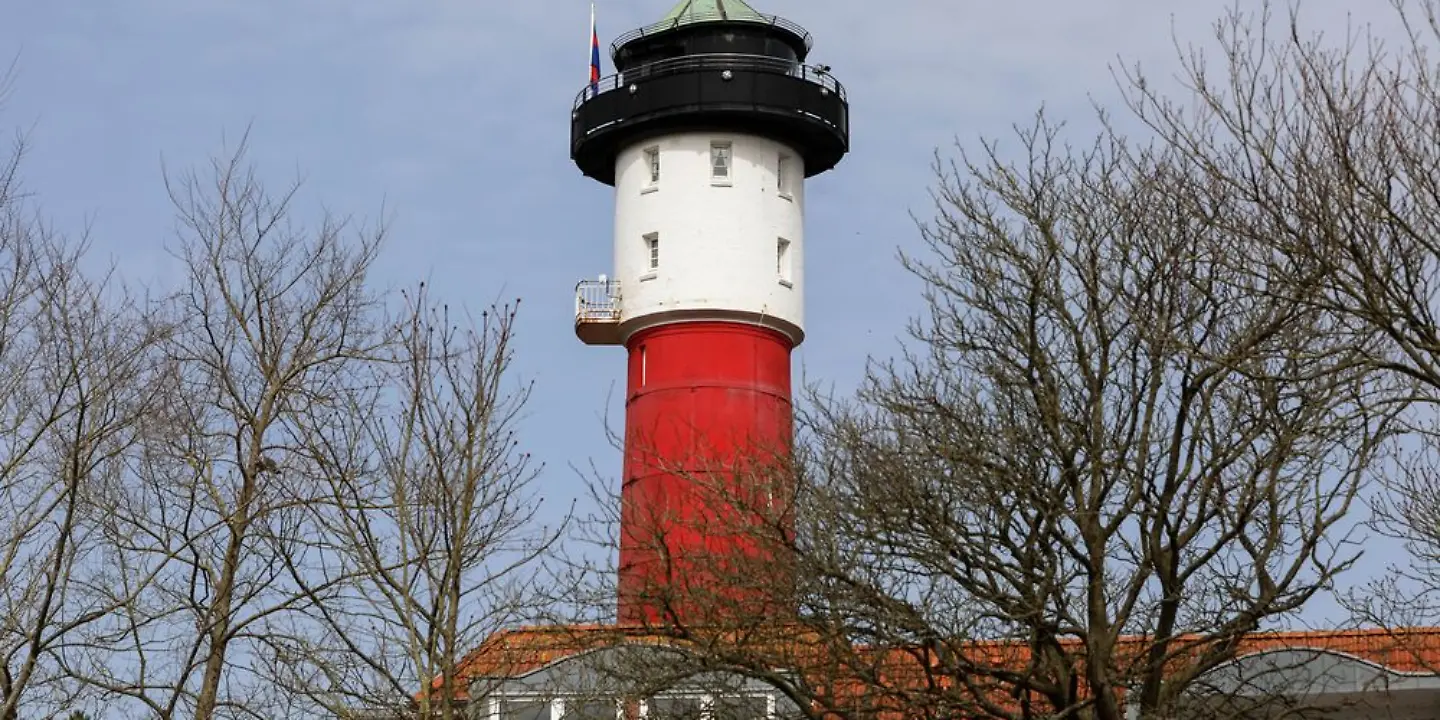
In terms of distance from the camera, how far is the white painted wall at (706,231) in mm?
33906

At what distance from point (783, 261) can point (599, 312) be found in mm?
3302

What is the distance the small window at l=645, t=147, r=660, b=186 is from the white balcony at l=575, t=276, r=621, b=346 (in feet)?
6.39

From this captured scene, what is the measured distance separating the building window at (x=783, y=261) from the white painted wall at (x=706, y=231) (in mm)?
62

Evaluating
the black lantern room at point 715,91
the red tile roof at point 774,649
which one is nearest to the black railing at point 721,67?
the black lantern room at point 715,91

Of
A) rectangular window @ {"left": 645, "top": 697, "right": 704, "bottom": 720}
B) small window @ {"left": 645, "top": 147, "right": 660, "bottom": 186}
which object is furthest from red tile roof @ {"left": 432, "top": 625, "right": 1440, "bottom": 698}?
small window @ {"left": 645, "top": 147, "right": 660, "bottom": 186}

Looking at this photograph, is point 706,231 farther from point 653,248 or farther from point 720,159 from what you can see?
point 720,159

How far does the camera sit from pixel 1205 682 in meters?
16.8

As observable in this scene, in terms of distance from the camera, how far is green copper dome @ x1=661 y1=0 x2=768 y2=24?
35719 millimetres

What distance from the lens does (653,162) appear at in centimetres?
3541

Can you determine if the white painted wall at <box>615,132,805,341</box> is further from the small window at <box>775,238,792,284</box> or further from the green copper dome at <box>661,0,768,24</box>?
the green copper dome at <box>661,0,768,24</box>

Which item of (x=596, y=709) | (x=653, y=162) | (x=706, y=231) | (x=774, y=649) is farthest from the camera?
(x=653, y=162)

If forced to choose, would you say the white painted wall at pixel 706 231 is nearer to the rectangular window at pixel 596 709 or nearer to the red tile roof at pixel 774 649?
the red tile roof at pixel 774 649

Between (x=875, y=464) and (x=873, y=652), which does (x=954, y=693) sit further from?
(x=875, y=464)

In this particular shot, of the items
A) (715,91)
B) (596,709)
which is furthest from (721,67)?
(596,709)
